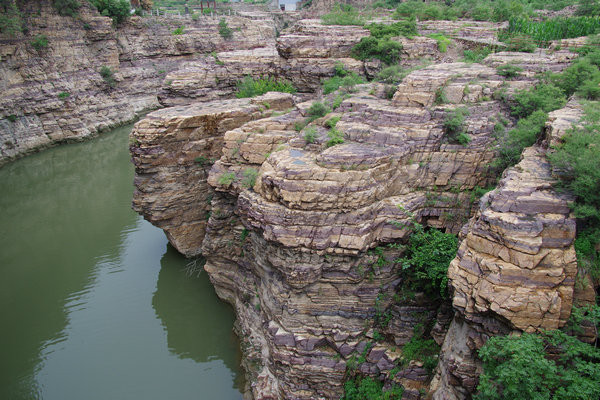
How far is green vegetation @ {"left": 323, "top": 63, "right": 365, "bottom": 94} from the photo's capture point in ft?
50.2

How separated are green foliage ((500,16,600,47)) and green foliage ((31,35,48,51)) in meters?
32.2

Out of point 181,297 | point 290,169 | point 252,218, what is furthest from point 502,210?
point 181,297

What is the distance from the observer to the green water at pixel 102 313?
43.7 ft

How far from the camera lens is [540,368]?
22.4 ft

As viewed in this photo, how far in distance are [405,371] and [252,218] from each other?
5.79 m

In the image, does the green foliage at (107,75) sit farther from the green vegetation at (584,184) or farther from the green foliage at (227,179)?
the green vegetation at (584,184)

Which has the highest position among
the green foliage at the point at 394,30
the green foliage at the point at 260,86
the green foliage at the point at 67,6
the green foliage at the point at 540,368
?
the green foliage at the point at 67,6

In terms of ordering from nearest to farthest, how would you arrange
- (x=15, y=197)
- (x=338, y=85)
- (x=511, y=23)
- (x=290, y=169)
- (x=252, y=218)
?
(x=290, y=169)
(x=252, y=218)
(x=338, y=85)
(x=511, y=23)
(x=15, y=197)

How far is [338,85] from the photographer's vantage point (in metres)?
16.7

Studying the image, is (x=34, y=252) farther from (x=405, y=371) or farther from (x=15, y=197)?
(x=405, y=371)

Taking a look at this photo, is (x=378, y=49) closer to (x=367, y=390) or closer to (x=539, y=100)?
(x=539, y=100)

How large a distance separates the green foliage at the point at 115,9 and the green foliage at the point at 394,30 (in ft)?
94.9

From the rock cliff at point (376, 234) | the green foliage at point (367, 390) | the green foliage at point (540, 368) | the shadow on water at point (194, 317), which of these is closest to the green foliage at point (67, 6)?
the shadow on water at point (194, 317)

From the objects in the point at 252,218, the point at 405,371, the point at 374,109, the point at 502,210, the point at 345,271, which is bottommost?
the point at 405,371
